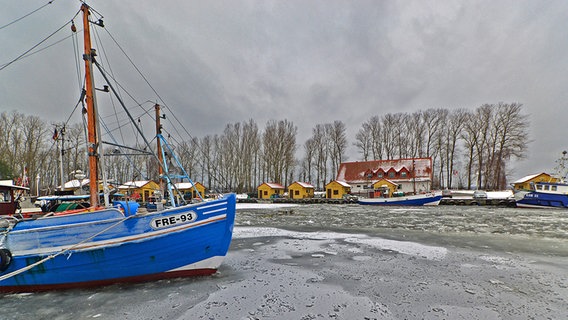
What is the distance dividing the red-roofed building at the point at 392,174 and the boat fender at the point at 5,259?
145 ft

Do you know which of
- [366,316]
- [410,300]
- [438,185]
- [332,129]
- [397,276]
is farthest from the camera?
[332,129]

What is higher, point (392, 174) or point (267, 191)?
point (392, 174)

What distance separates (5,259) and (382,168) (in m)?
52.3

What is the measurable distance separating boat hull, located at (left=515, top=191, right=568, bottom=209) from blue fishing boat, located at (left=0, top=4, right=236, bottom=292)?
125 feet

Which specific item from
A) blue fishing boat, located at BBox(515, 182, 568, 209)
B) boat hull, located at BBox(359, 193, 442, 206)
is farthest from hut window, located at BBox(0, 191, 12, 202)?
blue fishing boat, located at BBox(515, 182, 568, 209)

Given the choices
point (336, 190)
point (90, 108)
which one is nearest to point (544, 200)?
point (336, 190)

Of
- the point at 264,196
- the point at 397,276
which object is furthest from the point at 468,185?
the point at 397,276

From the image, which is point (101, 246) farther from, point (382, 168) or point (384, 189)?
point (382, 168)

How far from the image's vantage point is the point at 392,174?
162 feet

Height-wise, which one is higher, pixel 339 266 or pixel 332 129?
pixel 332 129

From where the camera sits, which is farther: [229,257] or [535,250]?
[535,250]

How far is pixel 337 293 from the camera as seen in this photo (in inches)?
225

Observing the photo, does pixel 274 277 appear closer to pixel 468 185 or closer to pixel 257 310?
pixel 257 310

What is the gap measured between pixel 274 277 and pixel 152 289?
302 centimetres
